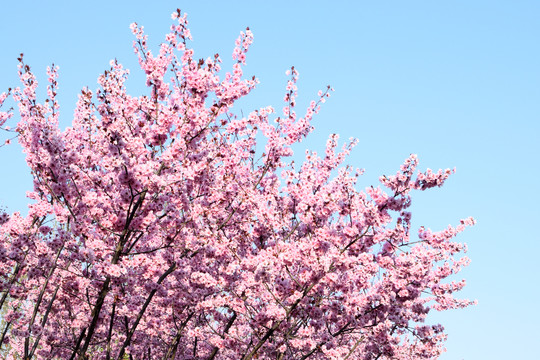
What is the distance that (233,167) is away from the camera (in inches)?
494

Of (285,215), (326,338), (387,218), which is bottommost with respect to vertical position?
Result: (326,338)

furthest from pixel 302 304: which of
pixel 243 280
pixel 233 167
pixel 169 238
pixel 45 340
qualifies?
pixel 45 340

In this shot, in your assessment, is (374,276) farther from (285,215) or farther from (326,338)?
(285,215)

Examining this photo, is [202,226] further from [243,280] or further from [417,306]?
[417,306]

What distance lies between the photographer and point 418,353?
609 inches

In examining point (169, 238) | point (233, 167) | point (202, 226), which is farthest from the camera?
point (233, 167)

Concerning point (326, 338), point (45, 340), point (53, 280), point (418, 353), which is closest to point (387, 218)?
point (326, 338)

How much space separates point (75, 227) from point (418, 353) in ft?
37.8

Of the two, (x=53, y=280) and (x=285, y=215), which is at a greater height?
(x=285, y=215)

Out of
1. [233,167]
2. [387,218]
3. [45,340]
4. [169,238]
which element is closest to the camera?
[387,218]

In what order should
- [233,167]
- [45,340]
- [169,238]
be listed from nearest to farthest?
[169,238] → [233,167] → [45,340]

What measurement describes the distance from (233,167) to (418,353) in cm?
881

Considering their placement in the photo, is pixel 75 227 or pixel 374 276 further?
pixel 374 276

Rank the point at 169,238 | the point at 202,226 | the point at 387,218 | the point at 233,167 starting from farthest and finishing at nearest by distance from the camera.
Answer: the point at 233,167
the point at 202,226
the point at 169,238
the point at 387,218
